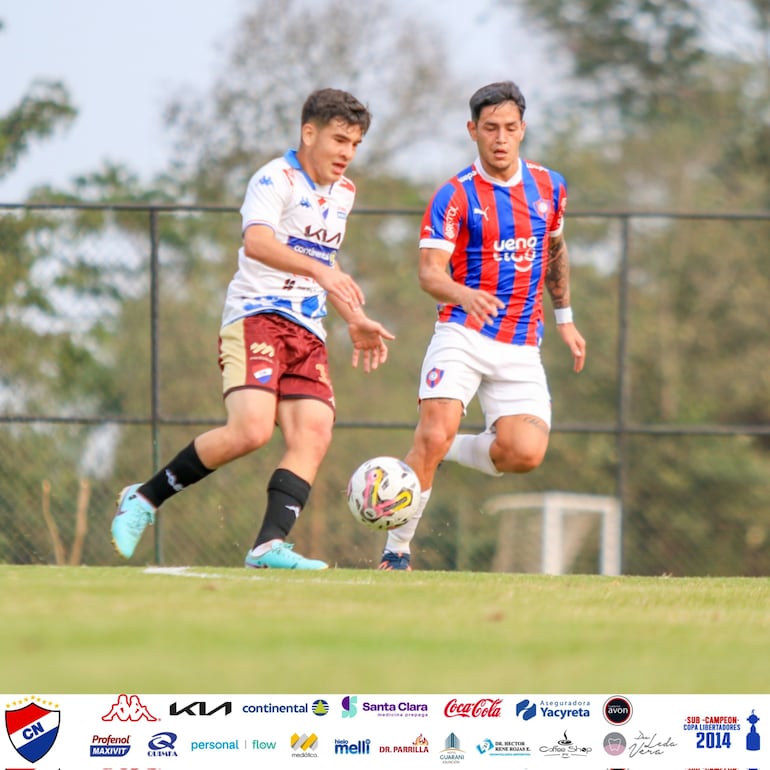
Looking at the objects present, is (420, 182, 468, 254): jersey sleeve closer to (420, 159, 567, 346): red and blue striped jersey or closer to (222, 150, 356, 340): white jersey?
(420, 159, 567, 346): red and blue striped jersey

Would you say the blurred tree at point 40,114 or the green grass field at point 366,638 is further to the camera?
the blurred tree at point 40,114

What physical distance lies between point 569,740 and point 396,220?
10.8m

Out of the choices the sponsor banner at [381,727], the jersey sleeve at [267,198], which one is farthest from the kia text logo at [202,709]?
the jersey sleeve at [267,198]

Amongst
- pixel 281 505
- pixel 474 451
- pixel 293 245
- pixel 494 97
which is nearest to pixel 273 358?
pixel 293 245

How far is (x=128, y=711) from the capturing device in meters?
3.34

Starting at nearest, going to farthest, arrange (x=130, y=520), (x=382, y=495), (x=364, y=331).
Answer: (x=364, y=331)
(x=382, y=495)
(x=130, y=520)

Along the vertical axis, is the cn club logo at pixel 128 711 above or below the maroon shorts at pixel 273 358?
below

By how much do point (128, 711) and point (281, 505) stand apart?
9.85ft

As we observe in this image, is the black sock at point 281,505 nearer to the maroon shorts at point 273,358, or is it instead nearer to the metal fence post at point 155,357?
the maroon shorts at point 273,358

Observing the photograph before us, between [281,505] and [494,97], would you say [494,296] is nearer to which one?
[494,97]

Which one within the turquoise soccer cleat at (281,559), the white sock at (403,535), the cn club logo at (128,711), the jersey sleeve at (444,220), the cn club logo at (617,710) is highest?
the jersey sleeve at (444,220)

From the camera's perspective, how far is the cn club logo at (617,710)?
3.42m

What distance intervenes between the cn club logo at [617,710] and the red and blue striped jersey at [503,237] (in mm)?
3594

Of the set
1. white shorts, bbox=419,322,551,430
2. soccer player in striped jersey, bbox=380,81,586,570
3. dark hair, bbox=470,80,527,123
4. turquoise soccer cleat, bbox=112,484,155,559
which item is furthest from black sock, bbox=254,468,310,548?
dark hair, bbox=470,80,527,123
